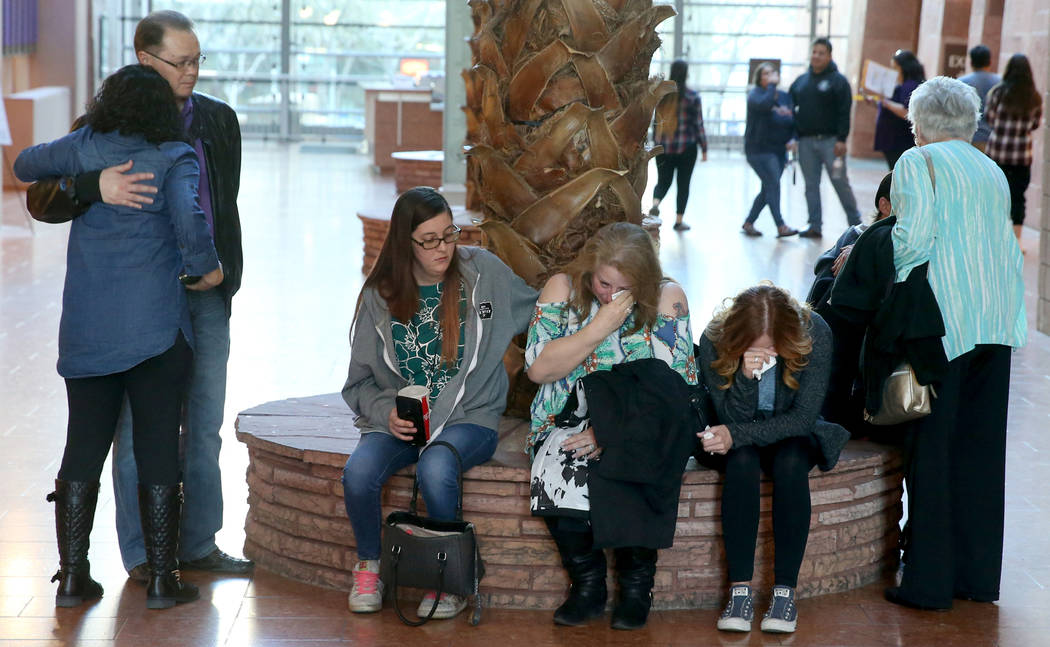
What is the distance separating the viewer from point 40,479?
495 centimetres

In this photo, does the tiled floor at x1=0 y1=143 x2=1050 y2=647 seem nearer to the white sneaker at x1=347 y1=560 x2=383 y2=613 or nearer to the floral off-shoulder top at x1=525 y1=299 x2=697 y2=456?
the white sneaker at x1=347 y1=560 x2=383 y2=613

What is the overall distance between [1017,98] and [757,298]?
8.52 m

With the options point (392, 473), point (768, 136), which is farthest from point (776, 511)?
point (768, 136)

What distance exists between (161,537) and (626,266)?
1503 mm

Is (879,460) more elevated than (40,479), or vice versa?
(879,460)

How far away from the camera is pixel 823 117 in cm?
1184

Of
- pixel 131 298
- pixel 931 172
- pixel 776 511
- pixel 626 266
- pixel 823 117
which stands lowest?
pixel 776 511

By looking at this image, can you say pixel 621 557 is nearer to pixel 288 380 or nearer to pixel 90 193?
pixel 90 193

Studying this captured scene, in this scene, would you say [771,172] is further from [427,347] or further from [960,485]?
[427,347]

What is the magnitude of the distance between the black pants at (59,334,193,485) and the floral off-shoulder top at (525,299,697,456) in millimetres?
1003

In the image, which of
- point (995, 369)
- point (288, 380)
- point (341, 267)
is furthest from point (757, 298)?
point (341, 267)

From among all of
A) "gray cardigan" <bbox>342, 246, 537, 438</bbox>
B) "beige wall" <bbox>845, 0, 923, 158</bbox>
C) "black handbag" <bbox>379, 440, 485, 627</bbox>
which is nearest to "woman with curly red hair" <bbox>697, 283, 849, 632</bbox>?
"gray cardigan" <bbox>342, 246, 537, 438</bbox>

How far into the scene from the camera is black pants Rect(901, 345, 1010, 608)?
12.6 ft

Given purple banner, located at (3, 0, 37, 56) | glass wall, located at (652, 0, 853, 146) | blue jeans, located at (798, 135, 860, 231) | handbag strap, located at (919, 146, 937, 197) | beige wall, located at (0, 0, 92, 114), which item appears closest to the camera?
handbag strap, located at (919, 146, 937, 197)
